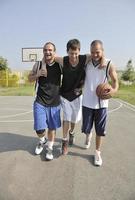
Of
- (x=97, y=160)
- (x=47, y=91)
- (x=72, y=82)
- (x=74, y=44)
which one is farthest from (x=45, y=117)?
(x=74, y=44)

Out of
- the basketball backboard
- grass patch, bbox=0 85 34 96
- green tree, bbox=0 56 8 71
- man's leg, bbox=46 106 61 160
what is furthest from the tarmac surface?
green tree, bbox=0 56 8 71

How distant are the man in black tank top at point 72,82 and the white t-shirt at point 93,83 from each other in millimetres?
118

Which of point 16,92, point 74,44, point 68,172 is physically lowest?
point 16,92

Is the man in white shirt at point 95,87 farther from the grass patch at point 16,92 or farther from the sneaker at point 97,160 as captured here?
the grass patch at point 16,92

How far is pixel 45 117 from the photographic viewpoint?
509 cm

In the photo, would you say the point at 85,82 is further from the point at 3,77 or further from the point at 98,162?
the point at 3,77

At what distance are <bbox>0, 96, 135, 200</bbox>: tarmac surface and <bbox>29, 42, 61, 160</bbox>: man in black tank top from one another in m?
0.46

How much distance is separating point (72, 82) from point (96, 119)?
751 mm

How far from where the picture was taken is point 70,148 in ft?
18.7

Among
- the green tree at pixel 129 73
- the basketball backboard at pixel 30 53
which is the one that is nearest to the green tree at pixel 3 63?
the basketball backboard at pixel 30 53

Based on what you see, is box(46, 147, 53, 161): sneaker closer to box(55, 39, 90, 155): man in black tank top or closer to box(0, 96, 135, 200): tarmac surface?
box(0, 96, 135, 200): tarmac surface

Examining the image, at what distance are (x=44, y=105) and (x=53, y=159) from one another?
94cm

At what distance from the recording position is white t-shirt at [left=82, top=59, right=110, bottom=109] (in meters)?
4.69

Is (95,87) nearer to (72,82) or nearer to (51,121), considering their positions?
(72,82)
